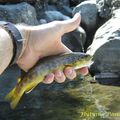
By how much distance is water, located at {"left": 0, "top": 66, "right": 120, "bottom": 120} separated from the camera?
9750mm

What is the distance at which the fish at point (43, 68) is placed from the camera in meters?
3.71

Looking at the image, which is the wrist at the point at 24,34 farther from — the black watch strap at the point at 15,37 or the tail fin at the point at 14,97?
the tail fin at the point at 14,97

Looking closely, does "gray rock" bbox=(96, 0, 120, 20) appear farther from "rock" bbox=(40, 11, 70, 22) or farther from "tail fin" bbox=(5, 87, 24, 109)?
"tail fin" bbox=(5, 87, 24, 109)

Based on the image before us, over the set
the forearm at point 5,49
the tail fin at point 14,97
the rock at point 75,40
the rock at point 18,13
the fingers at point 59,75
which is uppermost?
the forearm at point 5,49

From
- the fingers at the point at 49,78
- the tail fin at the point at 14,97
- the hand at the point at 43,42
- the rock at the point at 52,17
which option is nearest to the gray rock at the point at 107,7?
the rock at the point at 52,17

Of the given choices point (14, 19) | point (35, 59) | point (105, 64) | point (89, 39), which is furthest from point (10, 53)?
point (89, 39)

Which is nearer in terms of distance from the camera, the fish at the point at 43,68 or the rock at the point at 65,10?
the fish at the point at 43,68

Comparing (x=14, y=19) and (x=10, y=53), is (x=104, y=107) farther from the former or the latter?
(x=10, y=53)

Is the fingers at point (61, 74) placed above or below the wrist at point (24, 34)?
below

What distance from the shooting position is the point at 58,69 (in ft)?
12.6

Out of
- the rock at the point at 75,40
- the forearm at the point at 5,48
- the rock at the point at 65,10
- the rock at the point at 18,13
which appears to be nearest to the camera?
the forearm at the point at 5,48

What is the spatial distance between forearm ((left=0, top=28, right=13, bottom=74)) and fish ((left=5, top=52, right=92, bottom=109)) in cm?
28

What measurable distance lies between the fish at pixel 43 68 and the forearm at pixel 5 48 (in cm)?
28

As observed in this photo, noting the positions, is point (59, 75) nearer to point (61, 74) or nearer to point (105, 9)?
point (61, 74)
